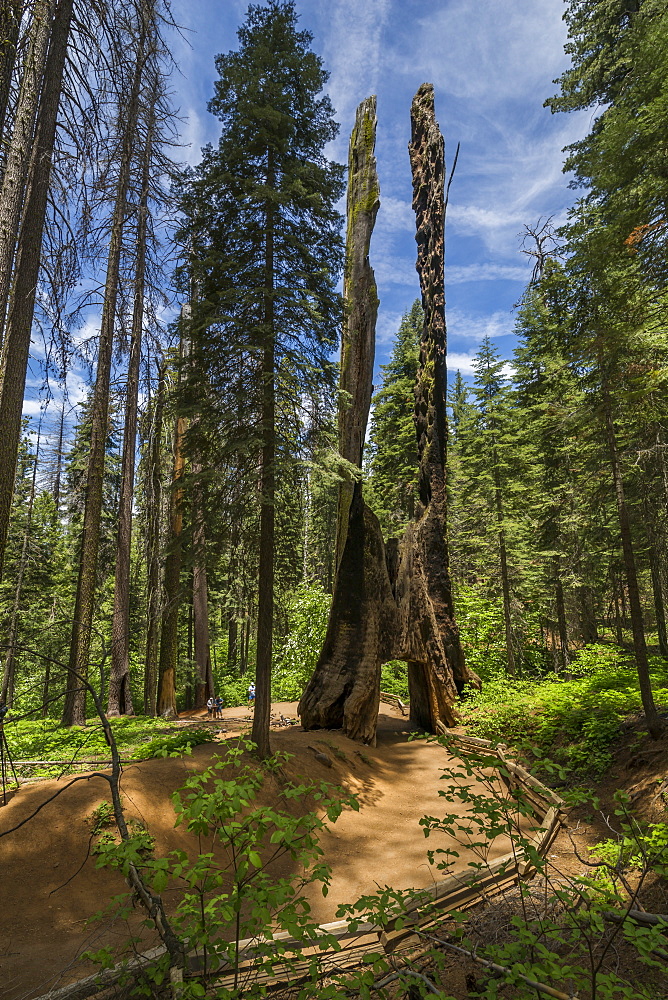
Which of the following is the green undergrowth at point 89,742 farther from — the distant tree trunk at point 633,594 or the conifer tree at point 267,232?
the distant tree trunk at point 633,594

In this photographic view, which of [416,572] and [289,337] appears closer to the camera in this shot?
[289,337]

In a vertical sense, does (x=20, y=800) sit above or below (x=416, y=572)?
below

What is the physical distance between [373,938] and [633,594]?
765 centimetres

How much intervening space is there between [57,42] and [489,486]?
613 inches

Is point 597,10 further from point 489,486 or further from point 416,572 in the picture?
point 416,572

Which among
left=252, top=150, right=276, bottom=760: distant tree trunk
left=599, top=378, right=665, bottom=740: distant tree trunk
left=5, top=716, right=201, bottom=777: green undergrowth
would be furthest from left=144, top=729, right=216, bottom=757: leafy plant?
left=599, top=378, right=665, bottom=740: distant tree trunk

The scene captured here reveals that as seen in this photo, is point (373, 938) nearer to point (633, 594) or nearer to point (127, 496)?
point (633, 594)

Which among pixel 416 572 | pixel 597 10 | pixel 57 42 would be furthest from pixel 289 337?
pixel 597 10

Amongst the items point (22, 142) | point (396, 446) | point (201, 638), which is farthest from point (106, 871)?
point (396, 446)

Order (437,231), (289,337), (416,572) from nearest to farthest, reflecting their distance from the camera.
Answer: (289,337), (416,572), (437,231)

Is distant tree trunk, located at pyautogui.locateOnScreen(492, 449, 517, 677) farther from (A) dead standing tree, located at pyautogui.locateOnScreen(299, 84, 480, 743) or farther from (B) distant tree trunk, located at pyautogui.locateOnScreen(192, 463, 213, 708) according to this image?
(B) distant tree trunk, located at pyautogui.locateOnScreen(192, 463, 213, 708)

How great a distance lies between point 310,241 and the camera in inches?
367

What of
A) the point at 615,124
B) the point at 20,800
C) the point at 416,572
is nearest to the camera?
the point at 20,800

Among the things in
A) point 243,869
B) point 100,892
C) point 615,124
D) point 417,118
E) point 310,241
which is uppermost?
point 417,118
